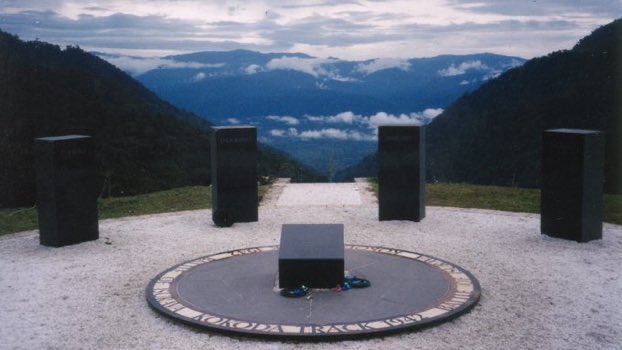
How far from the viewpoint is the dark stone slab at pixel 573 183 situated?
1183 centimetres

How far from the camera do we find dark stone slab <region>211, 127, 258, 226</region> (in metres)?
14.0

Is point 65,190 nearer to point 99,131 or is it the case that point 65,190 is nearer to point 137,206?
point 137,206

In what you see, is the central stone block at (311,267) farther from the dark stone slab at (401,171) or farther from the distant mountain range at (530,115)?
the distant mountain range at (530,115)

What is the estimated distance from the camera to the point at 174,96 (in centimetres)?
13425

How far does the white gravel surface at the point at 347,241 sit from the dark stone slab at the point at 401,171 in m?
0.43

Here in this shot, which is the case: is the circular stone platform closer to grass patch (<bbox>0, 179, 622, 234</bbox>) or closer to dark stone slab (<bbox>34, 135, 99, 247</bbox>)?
dark stone slab (<bbox>34, 135, 99, 247</bbox>)

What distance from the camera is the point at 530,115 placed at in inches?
1722

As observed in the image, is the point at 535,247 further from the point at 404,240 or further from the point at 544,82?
the point at 544,82

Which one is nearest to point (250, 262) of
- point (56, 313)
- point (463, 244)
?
point (56, 313)

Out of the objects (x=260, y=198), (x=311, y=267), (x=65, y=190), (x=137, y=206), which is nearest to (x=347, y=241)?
(x=311, y=267)

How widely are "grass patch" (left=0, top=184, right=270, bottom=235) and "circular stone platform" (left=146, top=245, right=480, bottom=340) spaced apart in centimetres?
665

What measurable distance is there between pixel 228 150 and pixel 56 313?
21.5 feet

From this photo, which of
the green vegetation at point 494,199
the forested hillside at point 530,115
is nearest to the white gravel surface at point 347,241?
the green vegetation at point 494,199

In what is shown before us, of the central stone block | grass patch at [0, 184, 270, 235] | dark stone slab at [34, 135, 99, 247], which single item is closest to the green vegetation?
grass patch at [0, 184, 270, 235]
